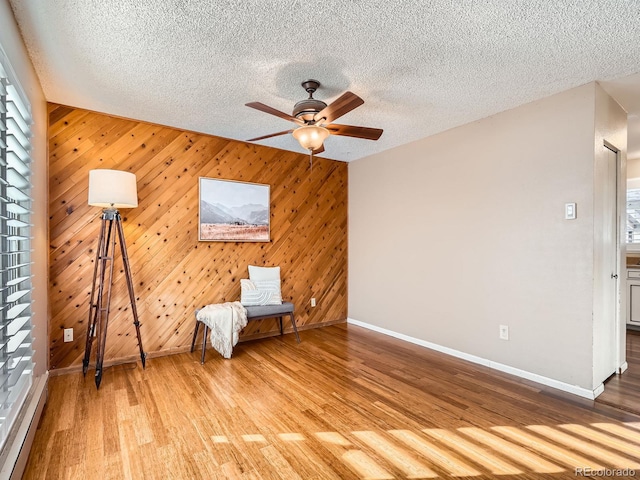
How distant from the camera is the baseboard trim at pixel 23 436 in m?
1.51

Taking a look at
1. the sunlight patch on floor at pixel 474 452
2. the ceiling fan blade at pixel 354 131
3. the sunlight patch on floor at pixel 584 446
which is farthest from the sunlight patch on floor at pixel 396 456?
the ceiling fan blade at pixel 354 131

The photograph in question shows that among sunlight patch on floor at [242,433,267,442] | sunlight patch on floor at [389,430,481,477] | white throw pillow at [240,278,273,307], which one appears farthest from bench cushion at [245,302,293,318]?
sunlight patch on floor at [389,430,481,477]

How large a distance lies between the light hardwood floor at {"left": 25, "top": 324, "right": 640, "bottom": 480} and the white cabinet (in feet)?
9.55

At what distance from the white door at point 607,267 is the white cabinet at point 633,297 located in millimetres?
2123

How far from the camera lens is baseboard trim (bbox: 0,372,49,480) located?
1.51 m

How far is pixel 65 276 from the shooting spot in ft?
9.75

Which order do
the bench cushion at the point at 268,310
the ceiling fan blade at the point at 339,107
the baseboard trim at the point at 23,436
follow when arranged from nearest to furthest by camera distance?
1. the baseboard trim at the point at 23,436
2. the ceiling fan blade at the point at 339,107
3. the bench cushion at the point at 268,310

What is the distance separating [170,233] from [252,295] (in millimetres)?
1114

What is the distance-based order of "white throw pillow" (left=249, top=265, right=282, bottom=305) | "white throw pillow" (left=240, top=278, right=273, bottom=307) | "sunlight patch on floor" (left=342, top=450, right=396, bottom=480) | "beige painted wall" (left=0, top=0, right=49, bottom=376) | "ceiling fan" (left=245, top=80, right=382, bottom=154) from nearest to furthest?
"sunlight patch on floor" (left=342, top=450, right=396, bottom=480), "beige painted wall" (left=0, top=0, right=49, bottom=376), "ceiling fan" (left=245, top=80, right=382, bottom=154), "white throw pillow" (left=240, top=278, right=273, bottom=307), "white throw pillow" (left=249, top=265, right=282, bottom=305)

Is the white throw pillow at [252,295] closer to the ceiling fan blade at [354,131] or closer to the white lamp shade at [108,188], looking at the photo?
the white lamp shade at [108,188]

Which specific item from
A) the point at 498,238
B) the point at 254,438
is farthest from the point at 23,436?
the point at 498,238

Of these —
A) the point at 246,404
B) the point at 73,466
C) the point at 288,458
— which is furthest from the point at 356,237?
the point at 73,466

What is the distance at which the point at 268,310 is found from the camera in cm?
364

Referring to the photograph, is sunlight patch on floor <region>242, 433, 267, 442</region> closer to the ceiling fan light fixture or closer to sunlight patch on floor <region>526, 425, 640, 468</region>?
sunlight patch on floor <region>526, 425, 640, 468</region>
